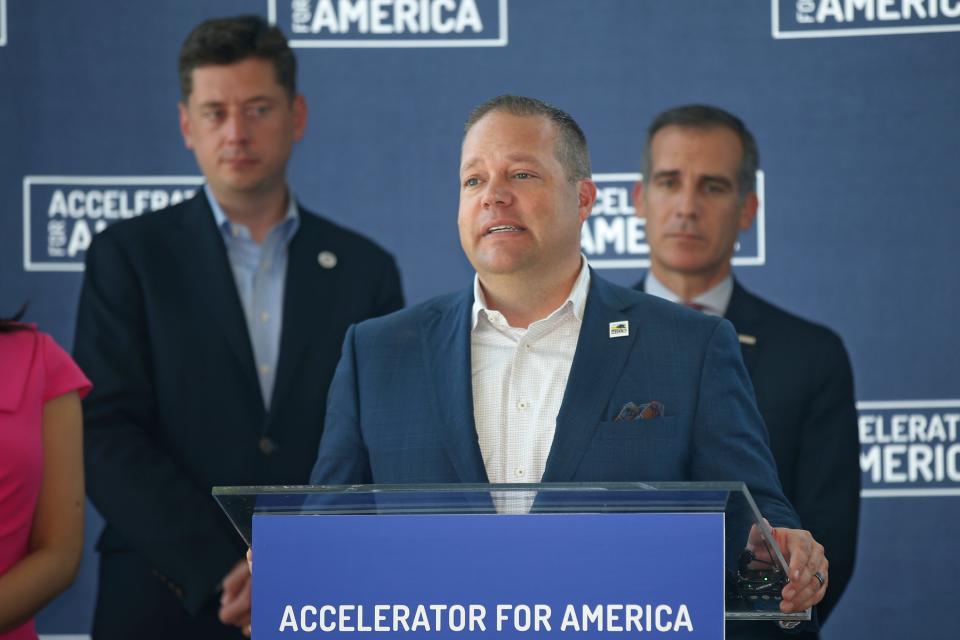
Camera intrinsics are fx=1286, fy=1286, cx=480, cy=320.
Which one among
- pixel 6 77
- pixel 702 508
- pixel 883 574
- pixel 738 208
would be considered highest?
pixel 6 77

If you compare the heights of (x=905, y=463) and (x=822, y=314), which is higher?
(x=822, y=314)

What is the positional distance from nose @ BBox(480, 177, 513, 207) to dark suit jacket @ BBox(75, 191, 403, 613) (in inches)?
51.9

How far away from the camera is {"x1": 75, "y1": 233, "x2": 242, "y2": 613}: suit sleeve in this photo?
3473mm

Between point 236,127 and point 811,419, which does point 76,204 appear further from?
point 811,419

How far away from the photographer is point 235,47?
155 inches

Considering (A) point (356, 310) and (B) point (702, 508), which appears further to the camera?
(A) point (356, 310)

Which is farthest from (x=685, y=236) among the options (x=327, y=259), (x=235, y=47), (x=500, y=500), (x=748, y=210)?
(x=500, y=500)

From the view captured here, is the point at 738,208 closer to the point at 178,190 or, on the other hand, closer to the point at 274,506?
the point at 178,190

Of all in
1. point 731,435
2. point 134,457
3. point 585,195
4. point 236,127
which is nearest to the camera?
point 731,435

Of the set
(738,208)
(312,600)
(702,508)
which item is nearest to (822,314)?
(738,208)

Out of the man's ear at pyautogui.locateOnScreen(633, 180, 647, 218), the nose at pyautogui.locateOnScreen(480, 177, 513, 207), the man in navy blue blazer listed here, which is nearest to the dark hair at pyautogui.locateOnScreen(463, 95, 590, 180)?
the man in navy blue blazer

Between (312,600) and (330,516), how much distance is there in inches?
4.5

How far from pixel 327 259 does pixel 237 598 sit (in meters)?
1.09

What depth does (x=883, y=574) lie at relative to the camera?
3943 mm
